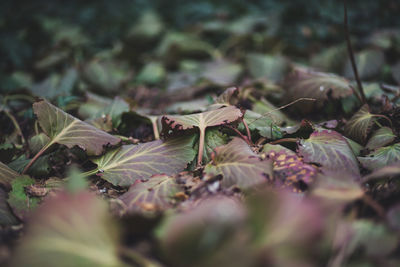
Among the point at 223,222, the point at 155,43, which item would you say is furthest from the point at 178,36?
the point at 223,222

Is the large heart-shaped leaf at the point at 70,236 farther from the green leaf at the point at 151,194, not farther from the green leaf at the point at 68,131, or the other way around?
the green leaf at the point at 68,131

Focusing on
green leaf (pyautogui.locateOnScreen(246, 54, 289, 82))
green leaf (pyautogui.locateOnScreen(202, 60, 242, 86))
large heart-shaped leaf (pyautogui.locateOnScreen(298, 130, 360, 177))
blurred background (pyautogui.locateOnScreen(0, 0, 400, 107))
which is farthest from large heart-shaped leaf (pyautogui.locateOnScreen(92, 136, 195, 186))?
green leaf (pyautogui.locateOnScreen(246, 54, 289, 82))

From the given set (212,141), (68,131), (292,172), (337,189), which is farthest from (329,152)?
(68,131)

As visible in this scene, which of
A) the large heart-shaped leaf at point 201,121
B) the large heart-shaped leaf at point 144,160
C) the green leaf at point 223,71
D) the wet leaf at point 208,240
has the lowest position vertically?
the green leaf at point 223,71

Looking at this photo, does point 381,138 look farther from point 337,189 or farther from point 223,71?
point 223,71

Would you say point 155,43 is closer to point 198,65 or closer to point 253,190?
point 198,65

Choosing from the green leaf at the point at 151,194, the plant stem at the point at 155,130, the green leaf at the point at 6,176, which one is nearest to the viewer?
the green leaf at the point at 151,194

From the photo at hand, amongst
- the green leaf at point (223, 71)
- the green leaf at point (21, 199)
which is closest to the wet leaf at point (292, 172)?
the green leaf at point (21, 199)
